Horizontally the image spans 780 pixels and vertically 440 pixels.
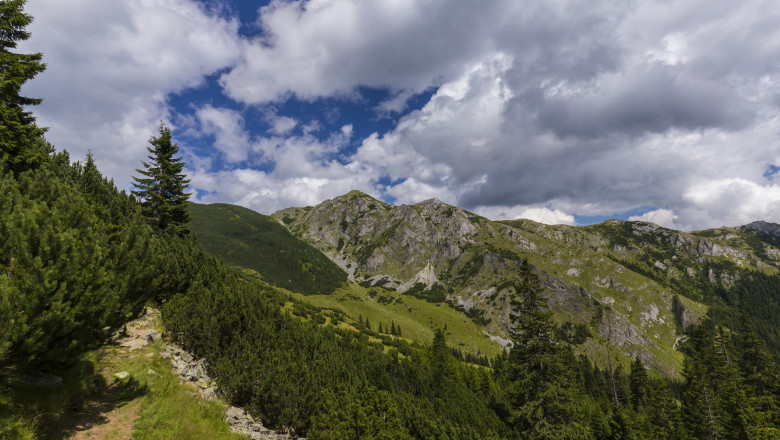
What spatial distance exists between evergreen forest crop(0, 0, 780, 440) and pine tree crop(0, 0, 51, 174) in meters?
0.09

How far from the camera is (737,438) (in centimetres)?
3644

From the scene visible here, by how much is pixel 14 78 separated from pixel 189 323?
19788 mm

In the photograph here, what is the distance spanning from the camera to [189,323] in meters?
15.9

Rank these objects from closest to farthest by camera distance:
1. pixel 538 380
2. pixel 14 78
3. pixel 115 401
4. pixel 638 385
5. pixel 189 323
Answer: pixel 115 401
pixel 189 323
pixel 14 78
pixel 538 380
pixel 638 385

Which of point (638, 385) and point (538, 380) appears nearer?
point (538, 380)

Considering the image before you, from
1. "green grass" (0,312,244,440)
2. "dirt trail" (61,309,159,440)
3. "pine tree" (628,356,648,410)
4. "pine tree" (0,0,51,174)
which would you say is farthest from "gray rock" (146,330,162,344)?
"pine tree" (628,356,648,410)

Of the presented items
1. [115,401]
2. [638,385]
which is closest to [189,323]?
[115,401]

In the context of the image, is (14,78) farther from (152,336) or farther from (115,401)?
(115,401)

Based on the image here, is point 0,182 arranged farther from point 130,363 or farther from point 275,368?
point 275,368

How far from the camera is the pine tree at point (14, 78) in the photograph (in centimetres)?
1772

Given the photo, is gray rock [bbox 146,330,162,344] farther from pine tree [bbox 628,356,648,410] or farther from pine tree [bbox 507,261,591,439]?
pine tree [bbox 628,356,648,410]

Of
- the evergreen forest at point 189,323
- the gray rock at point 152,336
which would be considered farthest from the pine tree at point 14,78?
the gray rock at point 152,336

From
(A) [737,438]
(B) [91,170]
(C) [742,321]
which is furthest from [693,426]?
(B) [91,170]

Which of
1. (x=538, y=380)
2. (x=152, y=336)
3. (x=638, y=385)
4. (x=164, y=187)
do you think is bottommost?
(x=638, y=385)
